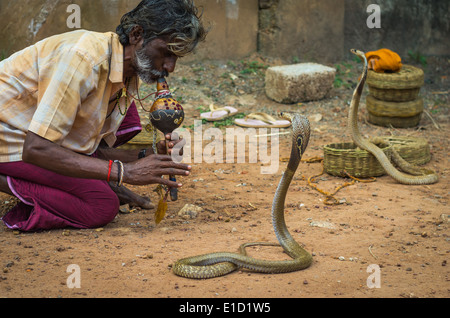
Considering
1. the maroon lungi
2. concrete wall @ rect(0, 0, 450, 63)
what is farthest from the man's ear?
concrete wall @ rect(0, 0, 450, 63)

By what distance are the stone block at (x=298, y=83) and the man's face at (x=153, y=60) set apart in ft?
14.1

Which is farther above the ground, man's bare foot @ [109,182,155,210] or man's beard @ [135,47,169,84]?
man's beard @ [135,47,169,84]

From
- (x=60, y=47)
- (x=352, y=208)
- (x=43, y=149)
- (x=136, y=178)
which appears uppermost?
(x=60, y=47)

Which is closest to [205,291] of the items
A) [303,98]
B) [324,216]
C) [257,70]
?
[324,216]

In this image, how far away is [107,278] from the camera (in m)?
2.84

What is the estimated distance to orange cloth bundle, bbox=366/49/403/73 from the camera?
6.71 m

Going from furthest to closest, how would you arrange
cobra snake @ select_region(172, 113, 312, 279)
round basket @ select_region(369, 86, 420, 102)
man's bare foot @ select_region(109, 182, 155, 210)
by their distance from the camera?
round basket @ select_region(369, 86, 420, 102) < man's bare foot @ select_region(109, 182, 155, 210) < cobra snake @ select_region(172, 113, 312, 279)

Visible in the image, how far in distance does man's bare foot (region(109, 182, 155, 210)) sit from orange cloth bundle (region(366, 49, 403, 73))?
12.7 ft

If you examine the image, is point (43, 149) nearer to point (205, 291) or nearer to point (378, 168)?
point (205, 291)

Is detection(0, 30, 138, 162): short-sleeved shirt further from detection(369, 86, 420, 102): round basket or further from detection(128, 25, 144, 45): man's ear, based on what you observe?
detection(369, 86, 420, 102): round basket

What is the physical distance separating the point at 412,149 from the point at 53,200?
3.41 meters

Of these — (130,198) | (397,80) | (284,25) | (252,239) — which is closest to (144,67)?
(130,198)

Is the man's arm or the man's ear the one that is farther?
the man's ear

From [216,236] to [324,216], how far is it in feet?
2.84
